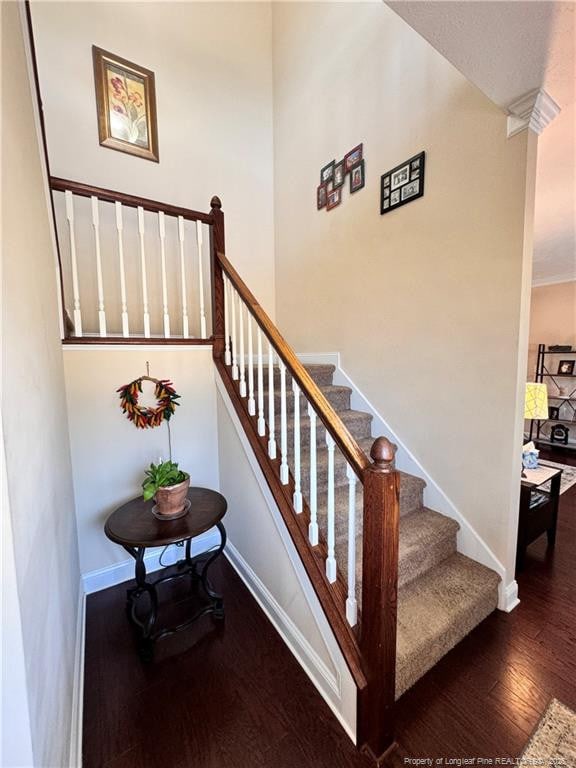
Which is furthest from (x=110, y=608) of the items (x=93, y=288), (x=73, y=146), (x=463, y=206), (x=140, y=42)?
(x=140, y=42)

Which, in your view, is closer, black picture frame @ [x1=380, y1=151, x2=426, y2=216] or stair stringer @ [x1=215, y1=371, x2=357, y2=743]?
stair stringer @ [x1=215, y1=371, x2=357, y2=743]

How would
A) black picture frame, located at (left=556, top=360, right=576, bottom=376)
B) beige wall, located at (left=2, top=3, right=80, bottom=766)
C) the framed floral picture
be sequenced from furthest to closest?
black picture frame, located at (left=556, top=360, right=576, bottom=376), the framed floral picture, beige wall, located at (left=2, top=3, right=80, bottom=766)

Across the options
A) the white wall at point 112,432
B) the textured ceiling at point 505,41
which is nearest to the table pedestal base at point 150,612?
the white wall at point 112,432

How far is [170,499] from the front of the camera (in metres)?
1.60

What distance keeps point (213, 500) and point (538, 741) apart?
5.25 ft

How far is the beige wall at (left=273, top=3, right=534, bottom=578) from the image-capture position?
5.44 ft

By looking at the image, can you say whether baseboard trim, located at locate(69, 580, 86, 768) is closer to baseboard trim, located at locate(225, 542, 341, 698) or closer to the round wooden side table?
the round wooden side table

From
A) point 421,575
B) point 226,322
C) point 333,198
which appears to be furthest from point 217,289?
point 421,575

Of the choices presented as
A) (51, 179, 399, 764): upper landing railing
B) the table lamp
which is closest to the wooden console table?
the table lamp

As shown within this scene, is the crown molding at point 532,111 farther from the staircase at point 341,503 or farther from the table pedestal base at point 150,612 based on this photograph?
the table pedestal base at point 150,612

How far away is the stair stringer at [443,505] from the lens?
1724mm

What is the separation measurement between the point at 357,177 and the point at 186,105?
189 centimetres

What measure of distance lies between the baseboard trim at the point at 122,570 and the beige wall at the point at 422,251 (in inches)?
69.6

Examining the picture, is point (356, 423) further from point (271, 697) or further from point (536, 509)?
point (271, 697)
